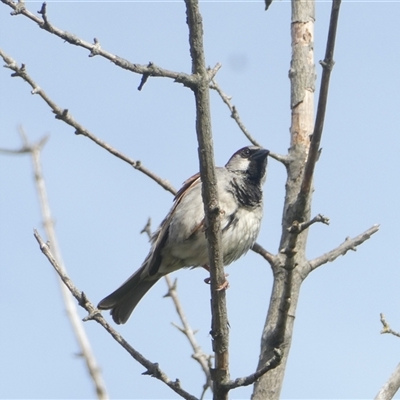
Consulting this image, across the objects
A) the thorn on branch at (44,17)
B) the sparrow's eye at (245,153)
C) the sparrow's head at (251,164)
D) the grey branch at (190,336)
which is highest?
the sparrow's eye at (245,153)

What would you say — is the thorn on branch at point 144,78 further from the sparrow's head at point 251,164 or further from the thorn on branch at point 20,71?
the sparrow's head at point 251,164

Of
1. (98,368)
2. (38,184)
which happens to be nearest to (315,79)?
(38,184)

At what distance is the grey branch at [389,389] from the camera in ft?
12.3

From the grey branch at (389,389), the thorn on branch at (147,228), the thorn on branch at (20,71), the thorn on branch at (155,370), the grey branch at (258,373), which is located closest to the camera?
the grey branch at (258,373)

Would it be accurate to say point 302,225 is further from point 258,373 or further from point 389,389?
point 389,389

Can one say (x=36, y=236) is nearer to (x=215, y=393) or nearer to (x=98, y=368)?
(x=215, y=393)

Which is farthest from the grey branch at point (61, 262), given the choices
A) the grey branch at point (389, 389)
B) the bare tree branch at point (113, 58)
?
the grey branch at point (389, 389)

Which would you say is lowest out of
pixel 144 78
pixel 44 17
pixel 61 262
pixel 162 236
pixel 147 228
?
pixel 61 262

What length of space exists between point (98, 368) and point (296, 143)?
304 cm

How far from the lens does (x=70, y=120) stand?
175 inches

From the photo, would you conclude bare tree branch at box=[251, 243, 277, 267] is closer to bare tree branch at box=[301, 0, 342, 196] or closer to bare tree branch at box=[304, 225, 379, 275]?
bare tree branch at box=[304, 225, 379, 275]

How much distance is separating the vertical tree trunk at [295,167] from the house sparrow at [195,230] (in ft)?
2.04

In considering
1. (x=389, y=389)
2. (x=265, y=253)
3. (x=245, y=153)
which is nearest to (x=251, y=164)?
(x=245, y=153)

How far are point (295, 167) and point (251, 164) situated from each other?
4.74 feet
